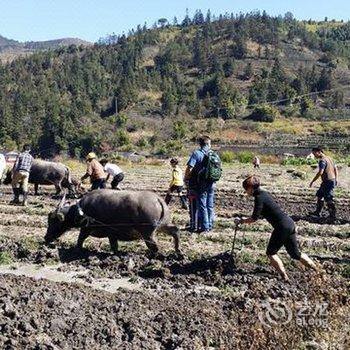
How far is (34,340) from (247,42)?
182400 millimetres

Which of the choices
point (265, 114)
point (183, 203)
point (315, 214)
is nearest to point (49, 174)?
point (183, 203)

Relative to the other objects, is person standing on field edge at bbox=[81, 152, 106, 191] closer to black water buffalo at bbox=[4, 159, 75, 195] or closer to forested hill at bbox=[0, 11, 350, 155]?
black water buffalo at bbox=[4, 159, 75, 195]

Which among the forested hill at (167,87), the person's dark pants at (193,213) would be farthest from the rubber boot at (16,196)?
the forested hill at (167,87)

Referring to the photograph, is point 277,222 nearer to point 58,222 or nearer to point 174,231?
point 174,231

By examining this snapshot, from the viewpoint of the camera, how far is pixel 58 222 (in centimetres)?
1178

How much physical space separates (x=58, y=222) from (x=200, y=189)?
3.05 metres

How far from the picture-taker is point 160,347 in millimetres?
7195

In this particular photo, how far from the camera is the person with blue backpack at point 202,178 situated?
41.3ft

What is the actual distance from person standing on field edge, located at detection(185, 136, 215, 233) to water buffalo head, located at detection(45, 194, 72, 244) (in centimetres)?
267

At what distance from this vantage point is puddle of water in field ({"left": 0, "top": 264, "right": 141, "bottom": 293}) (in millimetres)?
Result: 9766

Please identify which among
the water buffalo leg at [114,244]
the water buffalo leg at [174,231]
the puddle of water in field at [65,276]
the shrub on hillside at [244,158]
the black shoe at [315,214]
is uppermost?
the water buffalo leg at [174,231]

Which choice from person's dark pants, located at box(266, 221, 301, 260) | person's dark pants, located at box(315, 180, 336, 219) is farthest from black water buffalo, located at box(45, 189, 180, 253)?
person's dark pants, located at box(315, 180, 336, 219)

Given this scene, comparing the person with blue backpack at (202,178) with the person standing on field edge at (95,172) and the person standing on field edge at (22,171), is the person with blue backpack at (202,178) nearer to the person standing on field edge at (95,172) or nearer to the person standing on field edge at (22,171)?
the person standing on field edge at (95,172)

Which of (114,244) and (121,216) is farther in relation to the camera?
(114,244)
